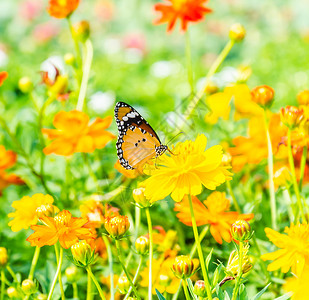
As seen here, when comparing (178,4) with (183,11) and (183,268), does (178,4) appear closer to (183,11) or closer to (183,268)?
(183,11)

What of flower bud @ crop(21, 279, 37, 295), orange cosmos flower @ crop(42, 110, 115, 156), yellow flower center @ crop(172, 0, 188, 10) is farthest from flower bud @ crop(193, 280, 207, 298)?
yellow flower center @ crop(172, 0, 188, 10)

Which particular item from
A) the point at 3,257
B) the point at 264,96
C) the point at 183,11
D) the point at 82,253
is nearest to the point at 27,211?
the point at 3,257

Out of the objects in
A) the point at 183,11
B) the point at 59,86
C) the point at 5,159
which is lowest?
the point at 5,159

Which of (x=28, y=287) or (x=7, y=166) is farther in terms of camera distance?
(x=7, y=166)

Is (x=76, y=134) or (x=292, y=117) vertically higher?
(x=292, y=117)

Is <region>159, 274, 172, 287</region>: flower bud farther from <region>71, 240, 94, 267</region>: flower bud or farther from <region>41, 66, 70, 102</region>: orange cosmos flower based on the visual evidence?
<region>41, 66, 70, 102</region>: orange cosmos flower

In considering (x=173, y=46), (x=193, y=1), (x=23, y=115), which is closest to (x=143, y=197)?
(x=193, y=1)
